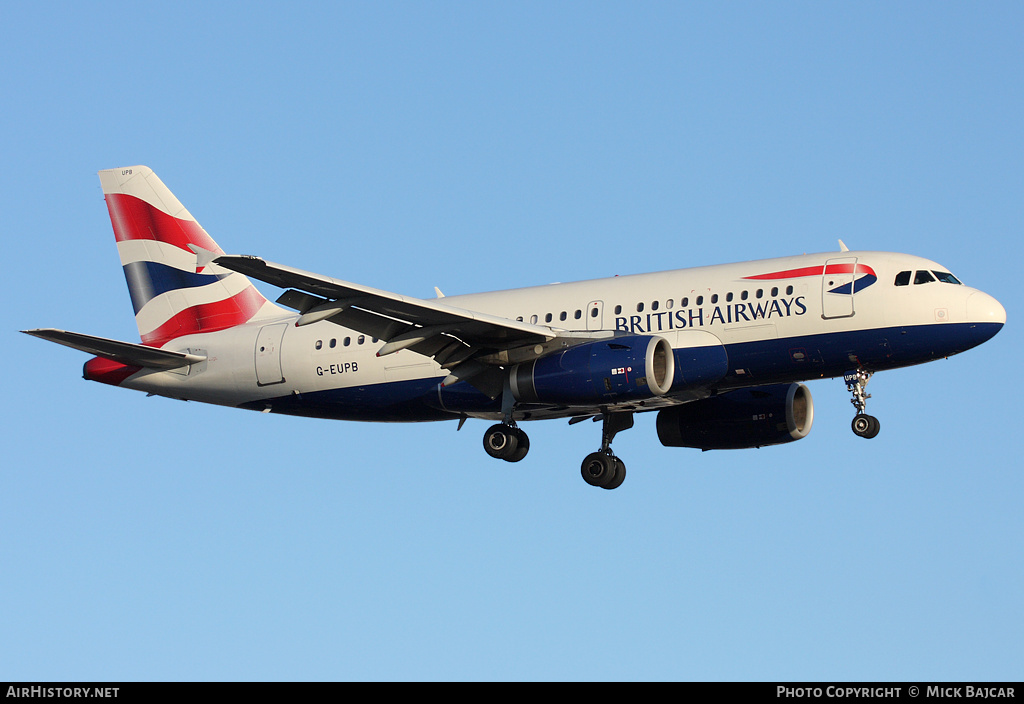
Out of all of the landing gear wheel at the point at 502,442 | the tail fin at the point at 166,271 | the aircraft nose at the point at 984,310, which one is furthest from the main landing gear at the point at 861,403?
the tail fin at the point at 166,271

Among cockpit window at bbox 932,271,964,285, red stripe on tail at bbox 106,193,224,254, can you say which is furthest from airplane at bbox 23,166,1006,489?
red stripe on tail at bbox 106,193,224,254

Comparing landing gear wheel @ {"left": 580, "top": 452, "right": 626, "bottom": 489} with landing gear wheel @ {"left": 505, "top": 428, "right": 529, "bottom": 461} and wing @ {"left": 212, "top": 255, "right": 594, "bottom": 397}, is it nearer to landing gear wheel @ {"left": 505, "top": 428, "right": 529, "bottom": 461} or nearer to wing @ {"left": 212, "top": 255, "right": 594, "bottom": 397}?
landing gear wheel @ {"left": 505, "top": 428, "right": 529, "bottom": 461}

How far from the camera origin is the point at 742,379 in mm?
33531

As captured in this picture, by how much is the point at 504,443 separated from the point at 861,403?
30.1 ft

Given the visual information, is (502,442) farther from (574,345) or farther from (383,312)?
(383,312)

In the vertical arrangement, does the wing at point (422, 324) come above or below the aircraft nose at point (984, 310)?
below

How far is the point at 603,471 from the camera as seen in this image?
37.4 meters

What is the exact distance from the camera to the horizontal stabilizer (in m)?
32.6

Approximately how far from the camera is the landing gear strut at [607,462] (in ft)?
123

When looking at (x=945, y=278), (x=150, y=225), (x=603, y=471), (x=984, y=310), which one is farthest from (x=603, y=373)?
(x=150, y=225)

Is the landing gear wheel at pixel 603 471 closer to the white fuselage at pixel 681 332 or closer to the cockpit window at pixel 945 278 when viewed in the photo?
the white fuselage at pixel 681 332

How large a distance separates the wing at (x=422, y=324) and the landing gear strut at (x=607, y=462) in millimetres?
4356
